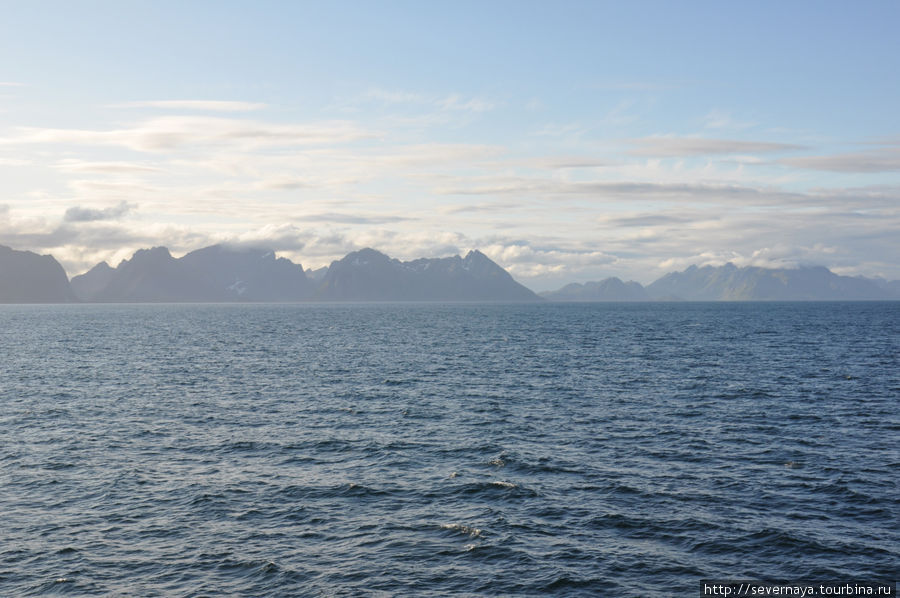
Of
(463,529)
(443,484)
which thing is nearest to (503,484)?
(443,484)

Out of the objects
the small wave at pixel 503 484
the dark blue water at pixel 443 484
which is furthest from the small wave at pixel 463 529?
the small wave at pixel 503 484

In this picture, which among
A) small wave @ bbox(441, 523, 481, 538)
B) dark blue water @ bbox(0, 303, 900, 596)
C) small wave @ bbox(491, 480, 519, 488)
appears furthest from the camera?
small wave @ bbox(491, 480, 519, 488)

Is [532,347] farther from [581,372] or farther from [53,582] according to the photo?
[53,582]

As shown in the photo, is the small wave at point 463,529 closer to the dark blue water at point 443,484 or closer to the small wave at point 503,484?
the dark blue water at point 443,484

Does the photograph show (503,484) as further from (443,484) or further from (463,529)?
(463,529)

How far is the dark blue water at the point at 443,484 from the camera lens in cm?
2533

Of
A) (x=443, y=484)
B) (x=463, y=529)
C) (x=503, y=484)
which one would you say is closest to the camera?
(x=463, y=529)

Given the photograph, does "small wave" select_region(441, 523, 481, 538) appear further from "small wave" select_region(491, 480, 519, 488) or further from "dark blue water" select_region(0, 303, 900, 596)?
"small wave" select_region(491, 480, 519, 488)

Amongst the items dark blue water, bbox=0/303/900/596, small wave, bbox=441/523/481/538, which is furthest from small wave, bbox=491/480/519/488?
small wave, bbox=441/523/481/538

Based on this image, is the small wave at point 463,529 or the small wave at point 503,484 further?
the small wave at point 503,484

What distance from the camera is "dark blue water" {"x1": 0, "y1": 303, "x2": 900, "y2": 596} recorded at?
83.1ft

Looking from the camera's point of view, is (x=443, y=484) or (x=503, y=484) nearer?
(x=503, y=484)

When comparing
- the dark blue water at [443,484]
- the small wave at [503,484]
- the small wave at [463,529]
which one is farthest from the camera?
the small wave at [503,484]

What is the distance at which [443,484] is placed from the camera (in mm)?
35656
